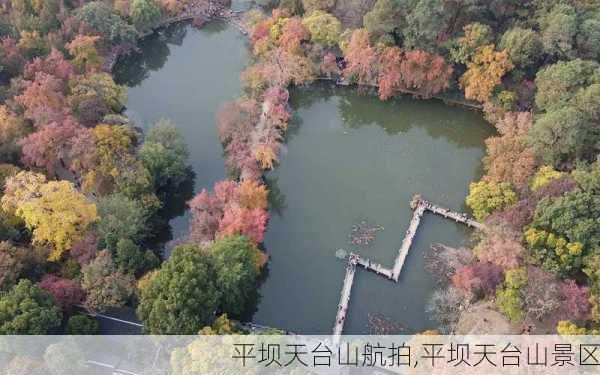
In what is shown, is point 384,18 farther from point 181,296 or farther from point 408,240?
point 181,296

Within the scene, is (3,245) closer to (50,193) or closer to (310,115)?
(50,193)

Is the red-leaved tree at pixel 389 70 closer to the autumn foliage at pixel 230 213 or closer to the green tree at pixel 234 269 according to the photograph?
the autumn foliage at pixel 230 213

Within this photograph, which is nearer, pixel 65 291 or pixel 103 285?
pixel 103 285

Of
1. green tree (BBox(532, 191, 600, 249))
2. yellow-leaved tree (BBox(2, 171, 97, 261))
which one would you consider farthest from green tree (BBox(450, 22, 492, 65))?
yellow-leaved tree (BBox(2, 171, 97, 261))

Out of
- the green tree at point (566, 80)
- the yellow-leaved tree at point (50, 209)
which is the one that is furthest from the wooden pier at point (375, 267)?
the yellow-leaved tree at point (50, 209)

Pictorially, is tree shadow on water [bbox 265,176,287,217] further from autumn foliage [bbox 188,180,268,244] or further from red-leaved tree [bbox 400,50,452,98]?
red-leaved tree [bbox 400,50,452,98]

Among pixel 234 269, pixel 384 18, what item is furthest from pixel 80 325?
pixel 384 18
